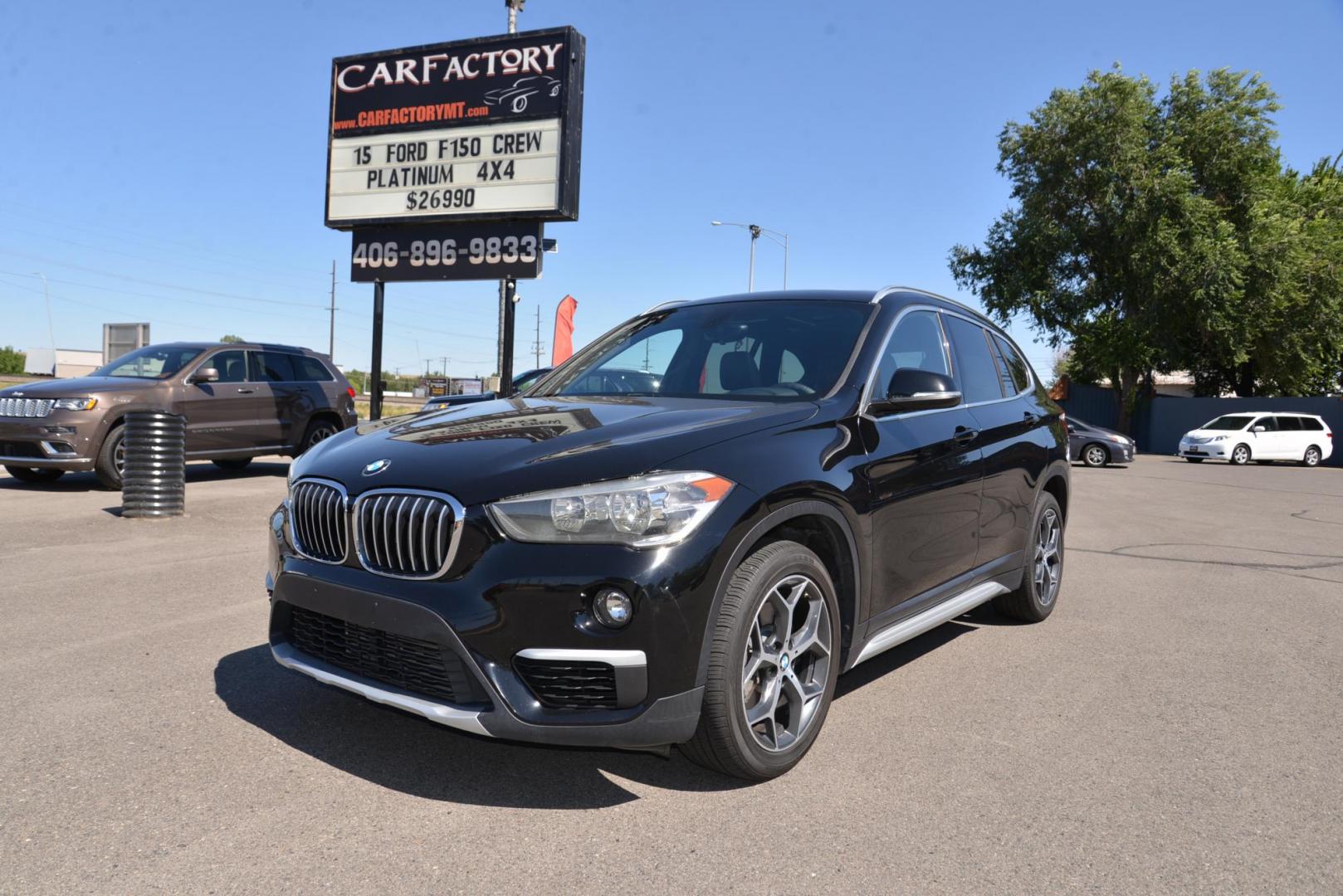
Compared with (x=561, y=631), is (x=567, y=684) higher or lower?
lower

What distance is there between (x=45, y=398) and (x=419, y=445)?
9.36 m

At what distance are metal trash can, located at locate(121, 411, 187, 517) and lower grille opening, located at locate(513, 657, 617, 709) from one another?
296 inches

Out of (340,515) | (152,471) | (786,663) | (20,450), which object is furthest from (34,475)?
(786,663)

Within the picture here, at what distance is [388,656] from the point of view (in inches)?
121

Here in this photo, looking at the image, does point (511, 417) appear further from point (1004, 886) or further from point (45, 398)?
point (45, 398)

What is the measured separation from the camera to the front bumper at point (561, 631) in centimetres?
281

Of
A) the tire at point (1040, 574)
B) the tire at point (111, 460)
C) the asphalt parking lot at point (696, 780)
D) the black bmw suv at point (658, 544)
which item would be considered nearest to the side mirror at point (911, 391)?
the black bmw suv at point (658, 544)

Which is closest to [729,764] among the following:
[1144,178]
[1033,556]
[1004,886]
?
[1004,886]

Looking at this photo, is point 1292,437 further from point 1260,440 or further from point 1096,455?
point 1096,455

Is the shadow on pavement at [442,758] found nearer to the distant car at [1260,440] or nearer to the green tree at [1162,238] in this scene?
the distant car at [1260,440]

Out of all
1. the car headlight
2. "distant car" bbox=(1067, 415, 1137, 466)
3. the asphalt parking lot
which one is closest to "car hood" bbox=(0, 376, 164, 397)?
the asphalt parking lot

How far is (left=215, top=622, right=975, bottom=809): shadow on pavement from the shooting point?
316 centimetres

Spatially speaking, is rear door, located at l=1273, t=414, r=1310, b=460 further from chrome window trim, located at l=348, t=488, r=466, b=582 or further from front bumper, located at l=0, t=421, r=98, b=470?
chrome window trim, located at l=348, t=488, r=466, b=582

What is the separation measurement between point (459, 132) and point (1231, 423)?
1015 inches
